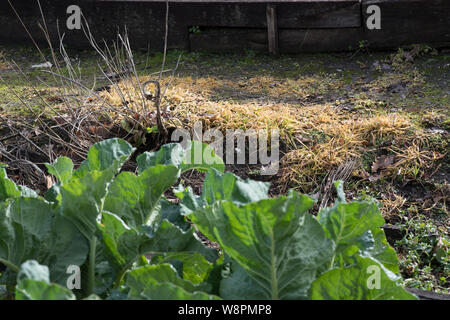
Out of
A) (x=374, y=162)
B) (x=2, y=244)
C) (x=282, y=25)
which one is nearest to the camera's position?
(x=2, y=244)

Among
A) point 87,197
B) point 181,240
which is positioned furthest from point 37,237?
point 181,240

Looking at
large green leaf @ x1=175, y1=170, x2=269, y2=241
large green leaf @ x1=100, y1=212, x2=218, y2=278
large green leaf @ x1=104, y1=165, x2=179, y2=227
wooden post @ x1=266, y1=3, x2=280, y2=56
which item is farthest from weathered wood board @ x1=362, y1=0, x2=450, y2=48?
large green leaf @ x1=100, y1=212, x2=218, y2=278

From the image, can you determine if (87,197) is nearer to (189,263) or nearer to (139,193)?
(139,193)

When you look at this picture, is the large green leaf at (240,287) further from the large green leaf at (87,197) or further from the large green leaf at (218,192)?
the large green leaf at (87,197)

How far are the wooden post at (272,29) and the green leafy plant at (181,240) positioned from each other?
3900mm

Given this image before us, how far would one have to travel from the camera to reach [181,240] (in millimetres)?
1791

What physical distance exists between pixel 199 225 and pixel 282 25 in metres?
4.46

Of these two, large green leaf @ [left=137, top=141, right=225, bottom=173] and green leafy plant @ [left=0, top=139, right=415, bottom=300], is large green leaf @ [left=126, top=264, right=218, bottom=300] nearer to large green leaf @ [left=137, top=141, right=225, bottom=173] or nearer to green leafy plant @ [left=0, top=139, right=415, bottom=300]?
green leafy plant @ [left=0, top=139, right=415, bottom=300]

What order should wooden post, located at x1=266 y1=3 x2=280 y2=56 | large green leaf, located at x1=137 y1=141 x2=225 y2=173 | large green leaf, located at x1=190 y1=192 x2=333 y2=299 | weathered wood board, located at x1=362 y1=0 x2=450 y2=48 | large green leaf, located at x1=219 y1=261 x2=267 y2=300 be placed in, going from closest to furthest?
large green leaf, located at x1=190 y1=192 x2=333 y2=299
large green leaf, located at x1=219 y1=261 x2=267 y2=300
large green leaf, located at x1=137 y1=141 x2=225 y2=173
weathered wood board, located at x1=362 y1=0 x2=450 y2=48
wooden post, located at x1=266 y1=3 x2=280 y2=56

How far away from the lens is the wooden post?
5730 mm

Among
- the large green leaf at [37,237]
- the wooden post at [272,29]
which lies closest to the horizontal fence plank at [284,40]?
the wooden post at [272,29]

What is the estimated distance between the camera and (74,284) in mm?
1874

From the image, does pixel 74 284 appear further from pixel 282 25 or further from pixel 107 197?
pixel 282 25
